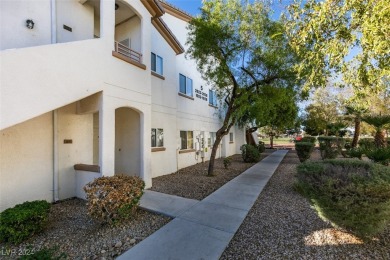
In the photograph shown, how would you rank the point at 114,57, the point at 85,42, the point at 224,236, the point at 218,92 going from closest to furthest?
the point at 224,236
the point at 85,42
the point at 114,57
the point at 218,92

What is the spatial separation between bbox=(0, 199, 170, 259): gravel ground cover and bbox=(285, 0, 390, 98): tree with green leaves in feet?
17.5

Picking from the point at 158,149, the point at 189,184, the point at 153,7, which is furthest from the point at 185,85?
the point at 189,184

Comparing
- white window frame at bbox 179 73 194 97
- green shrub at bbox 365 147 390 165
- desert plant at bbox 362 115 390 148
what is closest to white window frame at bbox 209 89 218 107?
white window frame at bbox 179 73 194 97

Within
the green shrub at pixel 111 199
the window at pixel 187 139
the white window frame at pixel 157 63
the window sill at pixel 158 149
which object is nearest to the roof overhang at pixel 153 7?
the white window frame at pixel 157 63

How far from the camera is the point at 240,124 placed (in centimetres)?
2053

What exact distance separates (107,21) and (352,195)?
778cm

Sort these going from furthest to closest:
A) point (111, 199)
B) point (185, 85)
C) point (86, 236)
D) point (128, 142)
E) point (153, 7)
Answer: point (185, 85)
point (128, 142)
point (153, 7)
point (111, 199)
point (86, 236)

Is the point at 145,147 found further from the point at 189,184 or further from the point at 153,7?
the point at 153,7

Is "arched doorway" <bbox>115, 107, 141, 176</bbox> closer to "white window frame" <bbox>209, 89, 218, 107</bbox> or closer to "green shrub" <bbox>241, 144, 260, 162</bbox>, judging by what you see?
"green shrub" <bbox>241, 144, 260, 162</bbox>

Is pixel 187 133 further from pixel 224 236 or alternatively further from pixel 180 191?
pixel 224 236

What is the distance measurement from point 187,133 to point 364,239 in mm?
10814

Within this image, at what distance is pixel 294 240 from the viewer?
4.16 meters

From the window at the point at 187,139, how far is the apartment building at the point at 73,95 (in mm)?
2652

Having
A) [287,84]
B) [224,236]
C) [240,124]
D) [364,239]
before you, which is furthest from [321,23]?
[240,124]
